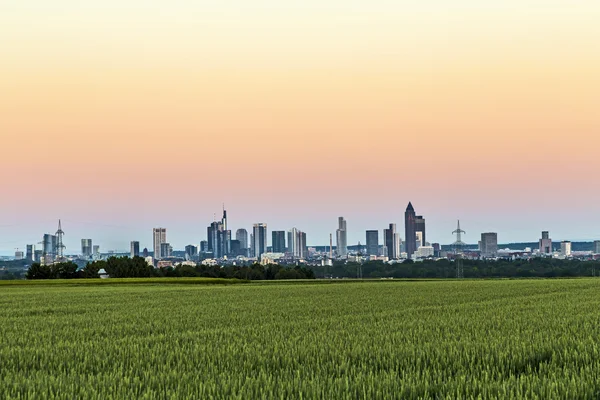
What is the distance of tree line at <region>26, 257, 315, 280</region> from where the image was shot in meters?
138

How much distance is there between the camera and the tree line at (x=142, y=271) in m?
138

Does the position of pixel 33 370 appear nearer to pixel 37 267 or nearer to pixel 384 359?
pixel 384 359

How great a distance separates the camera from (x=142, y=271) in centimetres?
14900

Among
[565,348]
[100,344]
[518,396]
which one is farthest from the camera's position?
[100,344]

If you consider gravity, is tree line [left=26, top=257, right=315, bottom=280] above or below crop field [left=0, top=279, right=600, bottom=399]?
below

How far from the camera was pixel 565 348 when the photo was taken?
573 inches

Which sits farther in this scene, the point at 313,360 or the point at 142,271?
the point at 142,271

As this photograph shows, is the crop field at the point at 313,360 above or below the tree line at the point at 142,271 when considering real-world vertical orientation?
above

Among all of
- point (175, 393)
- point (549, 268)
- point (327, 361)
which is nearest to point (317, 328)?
point (327, 361)

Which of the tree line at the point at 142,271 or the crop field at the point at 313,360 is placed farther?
the tree line at the point at 142,271

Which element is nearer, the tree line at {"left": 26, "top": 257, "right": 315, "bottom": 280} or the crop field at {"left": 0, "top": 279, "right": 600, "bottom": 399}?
the crop field at {"left": 0, "top": 279, "right": 600, "bottom": 399}

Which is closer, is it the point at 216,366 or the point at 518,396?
the point at 518,396

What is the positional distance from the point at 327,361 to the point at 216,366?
2.07 meters

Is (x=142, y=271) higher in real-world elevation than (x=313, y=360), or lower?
lower
